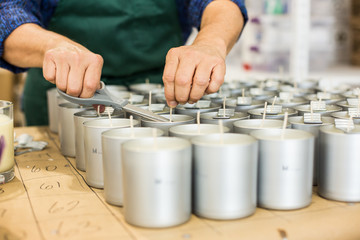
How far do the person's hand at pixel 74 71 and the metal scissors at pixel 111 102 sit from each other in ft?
0.05

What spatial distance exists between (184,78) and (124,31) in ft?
2.68

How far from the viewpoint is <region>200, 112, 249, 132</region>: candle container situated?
1.13 metres

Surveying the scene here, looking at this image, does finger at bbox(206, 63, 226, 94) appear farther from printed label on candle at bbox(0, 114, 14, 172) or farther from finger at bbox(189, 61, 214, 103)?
printed label on candle at bbox(0, 114, 14, 172)

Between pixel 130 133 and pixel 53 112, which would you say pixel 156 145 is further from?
pixel 53 112

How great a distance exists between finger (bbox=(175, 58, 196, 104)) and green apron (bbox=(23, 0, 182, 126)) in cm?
77

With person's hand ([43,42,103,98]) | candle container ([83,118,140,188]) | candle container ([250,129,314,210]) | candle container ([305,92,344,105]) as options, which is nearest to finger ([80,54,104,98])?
person's hand ([43,42,103,98])

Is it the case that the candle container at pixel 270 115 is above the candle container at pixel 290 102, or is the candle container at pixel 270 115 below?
below

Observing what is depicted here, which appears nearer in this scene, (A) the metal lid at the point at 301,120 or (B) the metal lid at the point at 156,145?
(B) the metal lid at the point at 156,145

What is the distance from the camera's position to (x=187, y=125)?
1062 mm

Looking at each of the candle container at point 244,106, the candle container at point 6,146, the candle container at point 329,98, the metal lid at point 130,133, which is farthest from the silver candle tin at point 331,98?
the candle container at point 6,146

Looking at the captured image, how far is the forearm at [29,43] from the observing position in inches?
55.2

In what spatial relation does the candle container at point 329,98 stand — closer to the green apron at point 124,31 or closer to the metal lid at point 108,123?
the metal lid at point 108,123

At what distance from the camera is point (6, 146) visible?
1132mm

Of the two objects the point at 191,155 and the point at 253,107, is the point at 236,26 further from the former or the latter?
the point at 191,155
